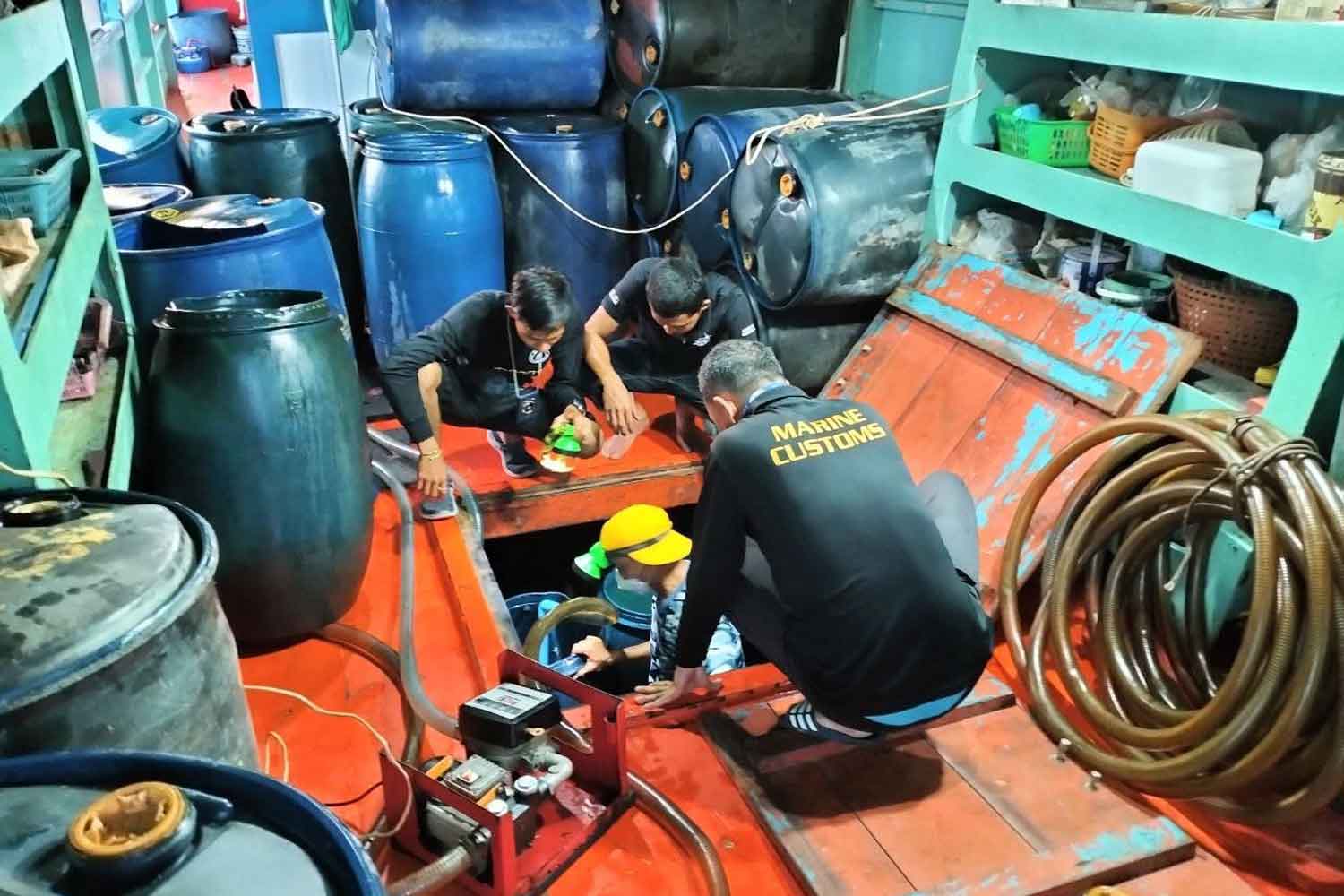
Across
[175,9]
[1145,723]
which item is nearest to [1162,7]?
[1145,723]

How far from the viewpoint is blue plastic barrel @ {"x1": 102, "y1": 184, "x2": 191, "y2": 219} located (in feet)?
10.7

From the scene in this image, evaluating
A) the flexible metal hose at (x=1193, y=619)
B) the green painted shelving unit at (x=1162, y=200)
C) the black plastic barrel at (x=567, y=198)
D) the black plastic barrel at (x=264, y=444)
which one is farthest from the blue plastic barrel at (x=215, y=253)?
the green painted shelving unit at (x=1162, y=200)

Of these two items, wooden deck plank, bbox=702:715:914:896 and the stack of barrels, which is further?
the stack of barrels

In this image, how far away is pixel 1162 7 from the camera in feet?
9.20

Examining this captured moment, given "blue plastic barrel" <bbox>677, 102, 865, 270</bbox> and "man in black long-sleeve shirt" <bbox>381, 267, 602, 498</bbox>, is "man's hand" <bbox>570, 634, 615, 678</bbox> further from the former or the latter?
"blue plastic barrel" <bbox>677, 102, 865, 270</bbox>

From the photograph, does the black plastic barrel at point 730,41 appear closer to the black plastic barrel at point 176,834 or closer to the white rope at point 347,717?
the white rope at point 347,717

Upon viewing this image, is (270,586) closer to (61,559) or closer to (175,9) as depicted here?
(61,559)

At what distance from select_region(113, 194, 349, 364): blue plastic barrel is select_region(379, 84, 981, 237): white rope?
1515 mm

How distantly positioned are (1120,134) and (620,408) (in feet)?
6.32

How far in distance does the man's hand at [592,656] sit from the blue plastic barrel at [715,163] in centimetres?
183

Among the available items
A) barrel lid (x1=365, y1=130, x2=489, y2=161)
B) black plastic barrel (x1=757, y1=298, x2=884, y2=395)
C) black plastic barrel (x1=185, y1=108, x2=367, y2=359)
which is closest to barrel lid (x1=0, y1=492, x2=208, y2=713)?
black plastic barrel (x1=757, y1=298, x2=884, y2=395)

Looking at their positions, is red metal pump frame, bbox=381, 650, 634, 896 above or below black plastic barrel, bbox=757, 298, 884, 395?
below

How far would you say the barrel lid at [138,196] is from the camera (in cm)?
329

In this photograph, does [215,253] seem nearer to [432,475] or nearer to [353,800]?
[432,475]
